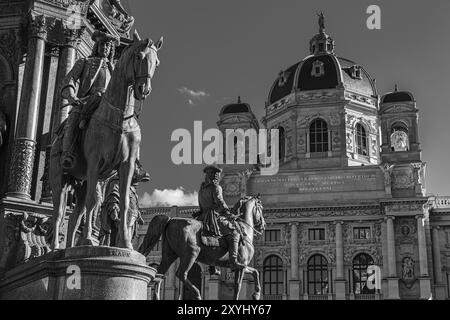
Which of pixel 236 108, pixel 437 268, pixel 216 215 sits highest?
pixel 236 108

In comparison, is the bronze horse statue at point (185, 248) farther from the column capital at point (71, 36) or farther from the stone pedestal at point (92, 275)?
the column capital at point (71, 36)

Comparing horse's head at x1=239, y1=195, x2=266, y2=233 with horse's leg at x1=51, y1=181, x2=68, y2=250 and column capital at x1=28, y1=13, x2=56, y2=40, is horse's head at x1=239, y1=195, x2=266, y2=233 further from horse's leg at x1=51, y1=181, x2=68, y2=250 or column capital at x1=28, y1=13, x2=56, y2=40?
horse's leg at x1=51, y1=181, x2=68, y2=250

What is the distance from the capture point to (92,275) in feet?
23.3

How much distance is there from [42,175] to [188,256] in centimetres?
282

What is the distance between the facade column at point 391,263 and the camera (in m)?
47.3

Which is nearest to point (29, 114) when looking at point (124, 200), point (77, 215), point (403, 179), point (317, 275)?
point (77, 215)

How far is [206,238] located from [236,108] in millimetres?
47990

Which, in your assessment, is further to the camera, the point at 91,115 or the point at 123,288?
the point at 91,115

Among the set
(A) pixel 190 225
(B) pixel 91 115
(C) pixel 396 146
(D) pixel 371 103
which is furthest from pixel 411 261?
(B) pixel 91 115

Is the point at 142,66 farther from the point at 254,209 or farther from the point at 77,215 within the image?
the point at 254,209

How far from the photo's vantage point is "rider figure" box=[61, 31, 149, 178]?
26.8ft

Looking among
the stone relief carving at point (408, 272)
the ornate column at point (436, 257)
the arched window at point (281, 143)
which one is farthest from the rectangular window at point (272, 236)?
the ornate column at point (436, 257)
